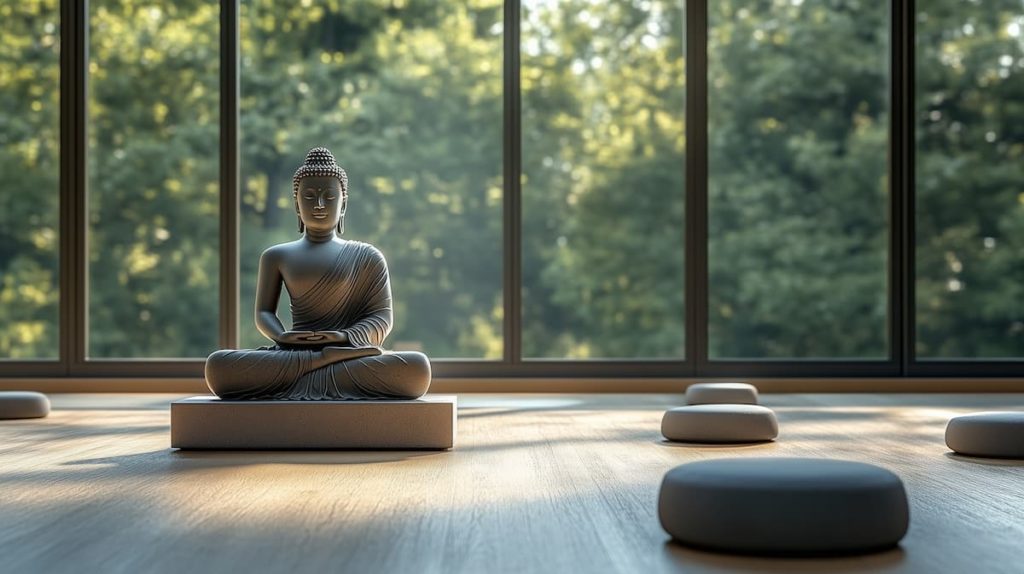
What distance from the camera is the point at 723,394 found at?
619 cm

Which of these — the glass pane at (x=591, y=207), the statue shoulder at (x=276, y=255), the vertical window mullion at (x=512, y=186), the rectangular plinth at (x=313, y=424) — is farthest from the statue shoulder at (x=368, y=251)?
the glass pane at (x=591, y=207)

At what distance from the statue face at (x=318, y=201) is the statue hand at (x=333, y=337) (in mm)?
556

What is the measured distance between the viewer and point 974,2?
39.2 ft

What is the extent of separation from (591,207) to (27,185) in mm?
5150

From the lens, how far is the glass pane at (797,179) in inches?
467

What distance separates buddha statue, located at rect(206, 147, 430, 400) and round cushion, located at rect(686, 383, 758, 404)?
6.25ft

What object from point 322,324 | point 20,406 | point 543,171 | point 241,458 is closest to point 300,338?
point 322,324

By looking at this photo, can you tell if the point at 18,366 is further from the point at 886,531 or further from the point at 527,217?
the point at 886,531

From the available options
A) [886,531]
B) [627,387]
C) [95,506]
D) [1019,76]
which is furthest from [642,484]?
[1019,76]

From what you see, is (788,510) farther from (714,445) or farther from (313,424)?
(313,424)

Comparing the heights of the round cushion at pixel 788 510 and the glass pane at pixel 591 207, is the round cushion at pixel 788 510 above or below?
below

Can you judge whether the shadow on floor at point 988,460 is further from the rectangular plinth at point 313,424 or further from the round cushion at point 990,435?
the rectangular plinth at point 313,424

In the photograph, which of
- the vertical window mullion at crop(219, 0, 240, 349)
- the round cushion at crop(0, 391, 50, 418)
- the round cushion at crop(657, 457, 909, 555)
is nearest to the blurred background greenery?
the vertical window mullion at crop(219, 0, 240, 349)

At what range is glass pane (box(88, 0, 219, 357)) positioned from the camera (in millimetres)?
11539
